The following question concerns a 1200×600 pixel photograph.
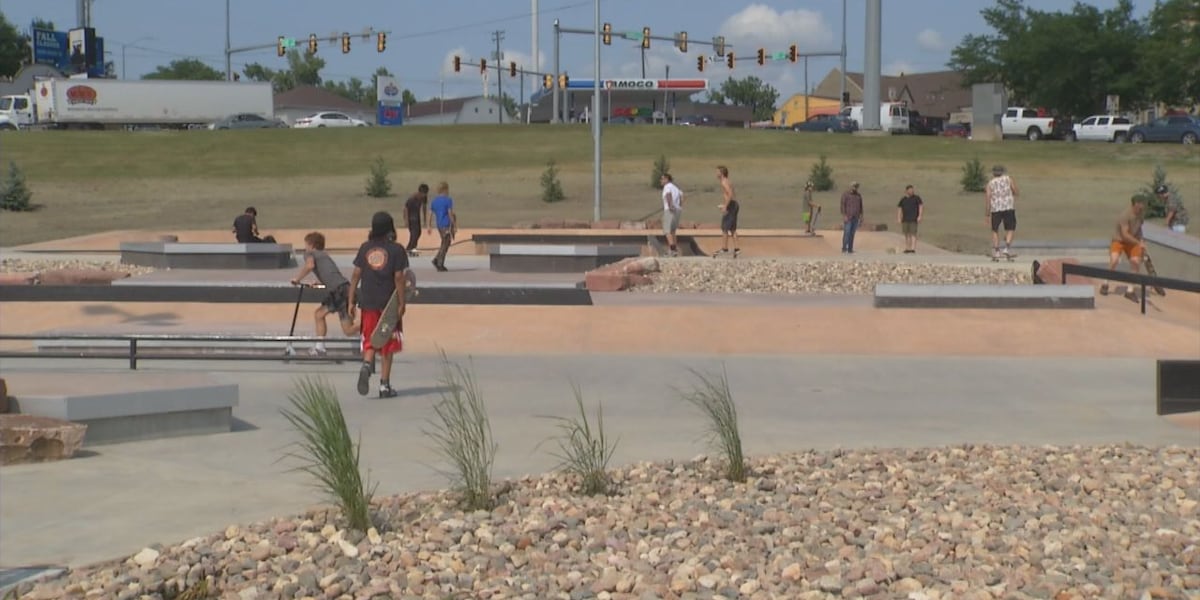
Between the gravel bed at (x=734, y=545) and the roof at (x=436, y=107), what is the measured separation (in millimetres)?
116864

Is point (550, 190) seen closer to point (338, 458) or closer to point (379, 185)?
point (379, 185)

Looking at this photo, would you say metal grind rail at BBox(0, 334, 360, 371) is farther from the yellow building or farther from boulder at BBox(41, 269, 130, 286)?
the yellow building

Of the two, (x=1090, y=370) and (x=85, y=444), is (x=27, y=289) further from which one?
(x=1090, y=370)

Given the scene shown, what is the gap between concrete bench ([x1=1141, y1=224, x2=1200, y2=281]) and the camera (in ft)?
62.6

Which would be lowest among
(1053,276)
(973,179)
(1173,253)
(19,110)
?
(1053,276)

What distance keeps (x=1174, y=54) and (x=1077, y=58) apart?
1033cm

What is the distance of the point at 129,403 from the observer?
380 inches

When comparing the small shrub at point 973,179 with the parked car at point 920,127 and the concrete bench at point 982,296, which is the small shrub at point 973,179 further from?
the parked car at point 920,127

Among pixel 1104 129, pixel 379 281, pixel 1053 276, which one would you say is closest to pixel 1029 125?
pixel 1104 129

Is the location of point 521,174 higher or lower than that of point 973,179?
higher

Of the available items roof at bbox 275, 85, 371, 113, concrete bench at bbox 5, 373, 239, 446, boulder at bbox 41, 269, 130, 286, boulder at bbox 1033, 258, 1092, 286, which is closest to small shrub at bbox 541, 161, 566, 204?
boulder at bbox 41, 269, 130, 286

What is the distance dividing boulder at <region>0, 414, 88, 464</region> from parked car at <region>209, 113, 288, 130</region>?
6014 centimetres

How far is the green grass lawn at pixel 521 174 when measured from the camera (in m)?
38.9

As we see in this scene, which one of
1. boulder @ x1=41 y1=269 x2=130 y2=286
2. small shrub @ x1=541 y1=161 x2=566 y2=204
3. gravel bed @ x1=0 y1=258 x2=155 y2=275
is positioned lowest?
gravel bed @ x1=0 y1=258 x2=155 y2=275
